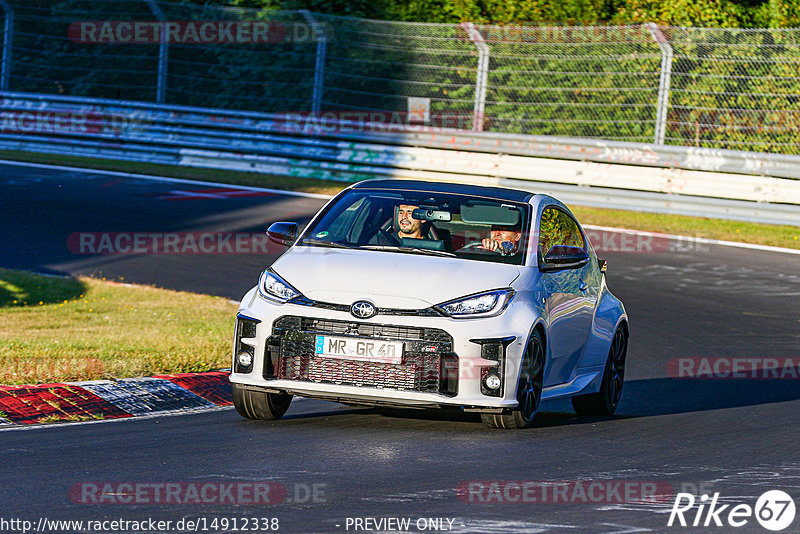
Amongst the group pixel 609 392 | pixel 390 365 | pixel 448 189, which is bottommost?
pixel 609 392

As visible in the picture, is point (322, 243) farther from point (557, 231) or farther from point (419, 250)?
point (557, 231)

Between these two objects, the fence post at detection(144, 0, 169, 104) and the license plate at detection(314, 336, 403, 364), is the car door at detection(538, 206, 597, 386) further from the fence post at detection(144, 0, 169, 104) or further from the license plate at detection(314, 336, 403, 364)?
the fence post at detection(144, 0, 169, 104)

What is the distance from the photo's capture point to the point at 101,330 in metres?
12.4

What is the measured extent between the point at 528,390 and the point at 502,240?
3.58ft

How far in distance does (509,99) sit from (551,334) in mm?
15182

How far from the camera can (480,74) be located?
23.5 metres

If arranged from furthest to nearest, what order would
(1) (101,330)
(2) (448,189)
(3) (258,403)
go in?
(1) (101,330) → (2) (448,189) → (3) (258,403)

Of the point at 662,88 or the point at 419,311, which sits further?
Answer: the point at 662,88

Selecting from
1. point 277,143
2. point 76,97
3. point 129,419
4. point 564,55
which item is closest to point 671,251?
point 564,55
